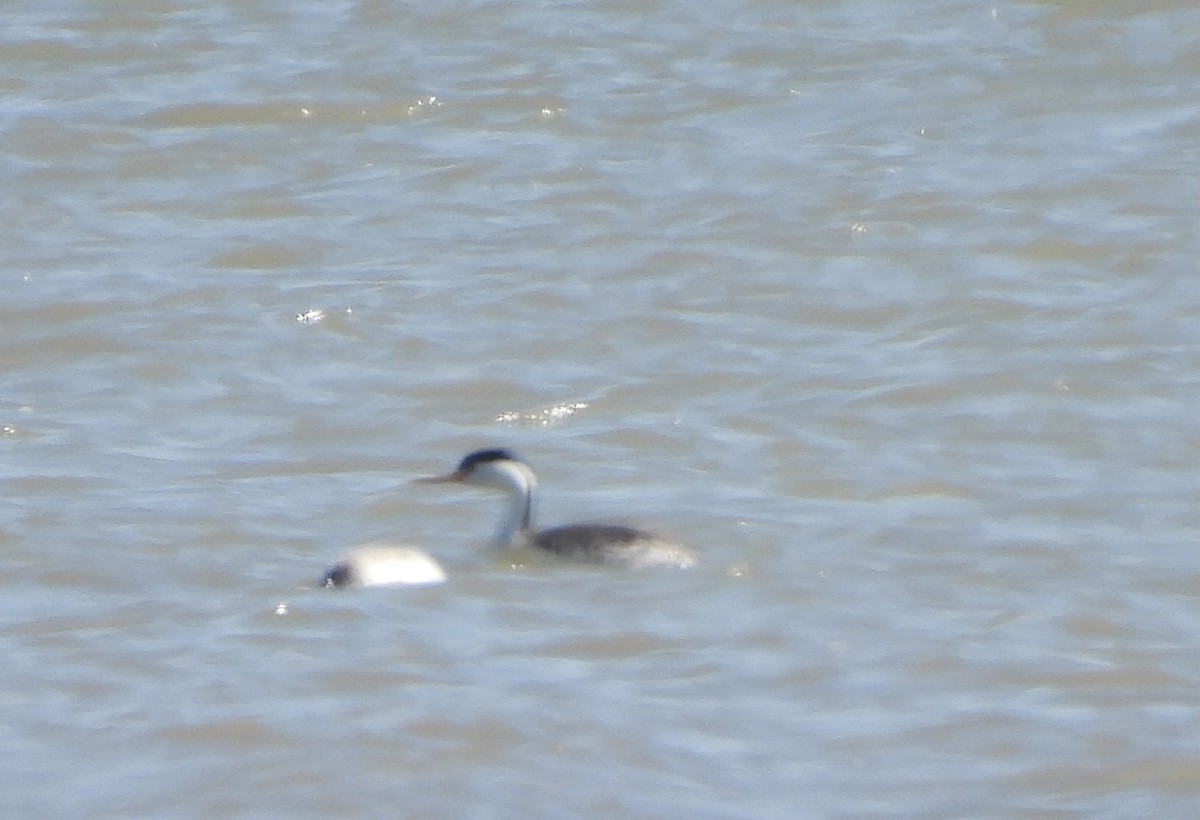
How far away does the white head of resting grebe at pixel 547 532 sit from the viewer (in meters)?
8.37

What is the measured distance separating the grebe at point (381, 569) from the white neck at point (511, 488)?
541 millimetres

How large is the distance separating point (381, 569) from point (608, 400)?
236cm

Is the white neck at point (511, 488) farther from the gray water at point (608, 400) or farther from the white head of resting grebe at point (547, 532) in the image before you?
the gray water at point (608, 400)

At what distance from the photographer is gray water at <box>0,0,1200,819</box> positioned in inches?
265

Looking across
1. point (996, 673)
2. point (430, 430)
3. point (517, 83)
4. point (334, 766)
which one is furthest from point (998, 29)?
point (334, 766)

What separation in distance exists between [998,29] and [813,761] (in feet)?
29.5

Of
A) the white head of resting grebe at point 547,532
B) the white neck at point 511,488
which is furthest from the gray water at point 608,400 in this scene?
the white neck at point 511,488

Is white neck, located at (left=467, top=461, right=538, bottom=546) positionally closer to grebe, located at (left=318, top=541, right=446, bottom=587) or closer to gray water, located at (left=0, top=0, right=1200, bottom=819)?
gray water, located at (left=0, top=0, right=1200, bottom=819)

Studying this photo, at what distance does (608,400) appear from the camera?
10.3m

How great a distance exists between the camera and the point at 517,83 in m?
14.6

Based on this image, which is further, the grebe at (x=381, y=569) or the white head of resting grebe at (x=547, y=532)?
the white head of resting grebe at (x=547, y=532)

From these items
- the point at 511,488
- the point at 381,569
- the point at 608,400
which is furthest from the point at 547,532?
the point at 608,400

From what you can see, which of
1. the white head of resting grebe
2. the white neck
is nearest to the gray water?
the white head of resting grebe

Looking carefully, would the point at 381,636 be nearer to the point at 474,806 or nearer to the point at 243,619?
the point at 243,619
